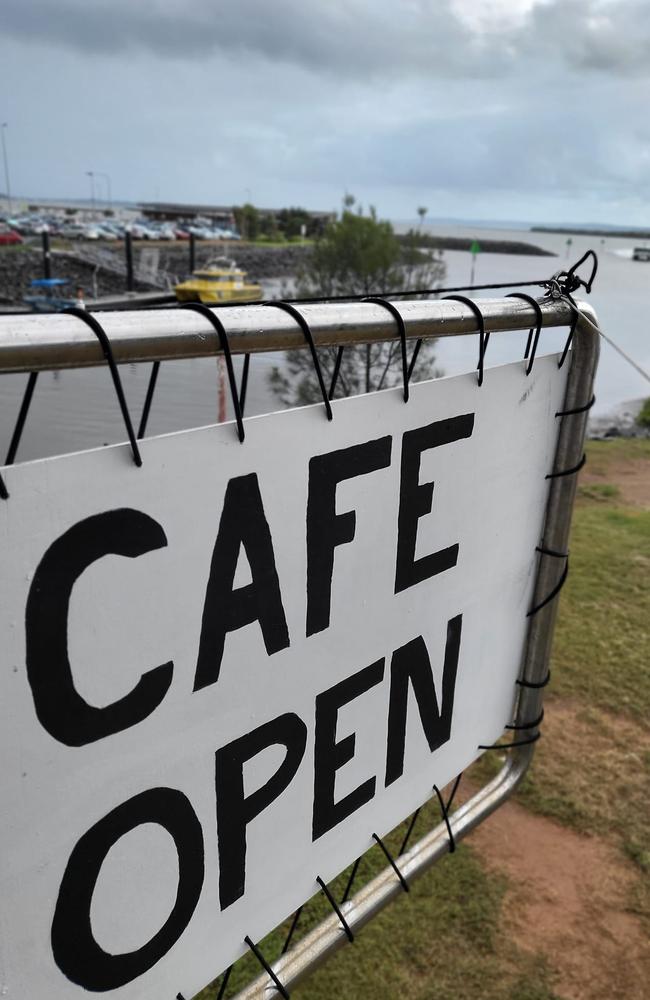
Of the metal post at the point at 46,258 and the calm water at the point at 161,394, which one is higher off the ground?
the metal post at the point at 46,258

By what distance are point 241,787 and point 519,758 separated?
99cm

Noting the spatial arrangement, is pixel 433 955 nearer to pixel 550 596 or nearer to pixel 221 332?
pixel 550 596

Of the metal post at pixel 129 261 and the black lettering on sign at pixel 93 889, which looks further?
the metal post at pixel 129 261

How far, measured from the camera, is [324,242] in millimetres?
16250

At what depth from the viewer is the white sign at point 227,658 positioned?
0.85 meters

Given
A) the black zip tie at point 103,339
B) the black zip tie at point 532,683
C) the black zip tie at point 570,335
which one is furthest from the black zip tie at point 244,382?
the black zip tie at point 532,683

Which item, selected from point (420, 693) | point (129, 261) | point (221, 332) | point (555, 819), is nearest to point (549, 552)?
point (420, 693)

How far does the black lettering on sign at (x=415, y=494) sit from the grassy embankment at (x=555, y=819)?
2038 millimetres

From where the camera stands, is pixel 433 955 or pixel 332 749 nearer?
pixel 332 749

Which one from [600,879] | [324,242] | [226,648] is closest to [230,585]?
[226,648]

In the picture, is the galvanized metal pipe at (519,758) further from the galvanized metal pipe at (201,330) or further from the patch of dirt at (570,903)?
the patch of dirt at (570,903)

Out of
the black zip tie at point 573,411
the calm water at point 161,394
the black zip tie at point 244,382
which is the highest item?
the black zip tie at point 244,382

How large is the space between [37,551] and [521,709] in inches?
53.5

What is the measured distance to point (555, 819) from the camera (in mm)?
3506
